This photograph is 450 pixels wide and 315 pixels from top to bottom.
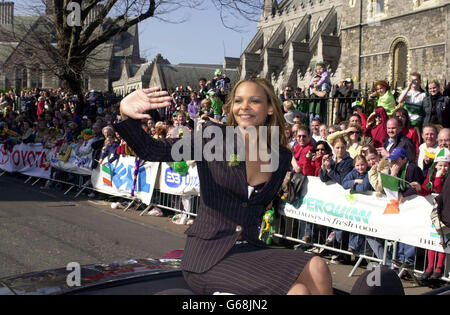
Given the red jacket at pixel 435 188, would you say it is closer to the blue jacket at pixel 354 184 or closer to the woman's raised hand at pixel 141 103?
the blue jacket at pixel 354 184

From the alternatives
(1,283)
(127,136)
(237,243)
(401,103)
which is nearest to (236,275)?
(237,243)

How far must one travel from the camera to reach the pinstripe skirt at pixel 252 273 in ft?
8.11

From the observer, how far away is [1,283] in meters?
2.70

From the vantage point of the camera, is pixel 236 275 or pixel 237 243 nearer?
pixel 236 275

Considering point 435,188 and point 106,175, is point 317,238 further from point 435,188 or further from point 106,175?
point 106,175

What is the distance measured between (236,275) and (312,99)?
1197 centimetres

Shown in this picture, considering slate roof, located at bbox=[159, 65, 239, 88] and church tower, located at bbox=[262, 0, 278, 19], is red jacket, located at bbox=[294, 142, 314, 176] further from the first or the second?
church tower, located at bbox=[262, 0, 278, 19]

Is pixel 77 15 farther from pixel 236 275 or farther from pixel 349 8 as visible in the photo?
pixel 349 8

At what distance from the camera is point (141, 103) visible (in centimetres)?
282

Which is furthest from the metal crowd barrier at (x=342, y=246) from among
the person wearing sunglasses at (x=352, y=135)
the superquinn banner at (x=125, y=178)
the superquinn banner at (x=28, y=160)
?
the superquinn banner at (x=28, y=160)

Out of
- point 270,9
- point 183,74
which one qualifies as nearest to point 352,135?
point 183,74

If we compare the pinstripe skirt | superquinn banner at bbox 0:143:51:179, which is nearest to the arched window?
superquinn banner at bbox 0:143:51:179

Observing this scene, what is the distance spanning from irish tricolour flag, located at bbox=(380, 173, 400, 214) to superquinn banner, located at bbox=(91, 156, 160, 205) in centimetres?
574

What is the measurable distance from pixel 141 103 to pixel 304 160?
6899mm
